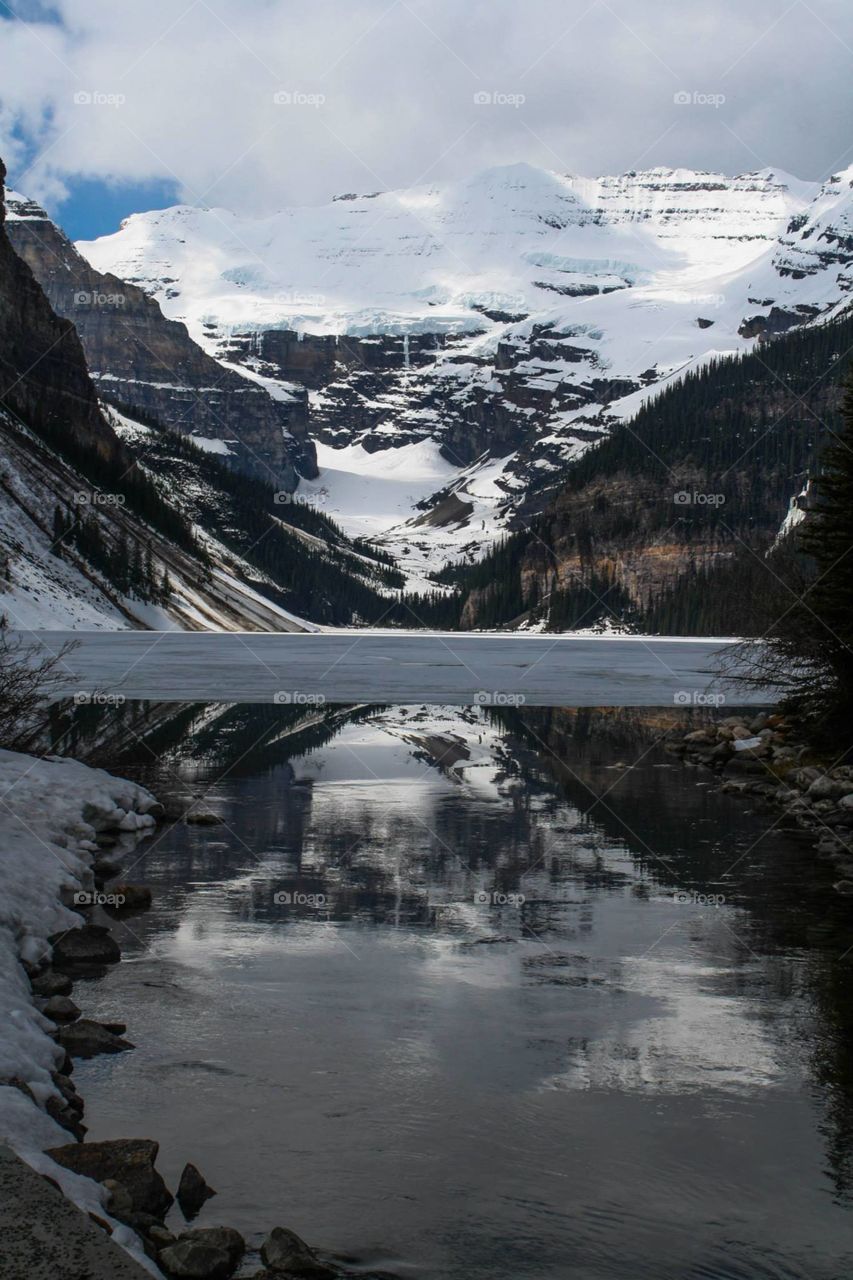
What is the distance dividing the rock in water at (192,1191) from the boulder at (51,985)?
4.85 meters

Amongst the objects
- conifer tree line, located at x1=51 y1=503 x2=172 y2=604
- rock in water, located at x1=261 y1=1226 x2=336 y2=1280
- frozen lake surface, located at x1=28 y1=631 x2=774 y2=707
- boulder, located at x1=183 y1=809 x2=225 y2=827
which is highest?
conifer tree line, located at x1=51 y1=503 x2=172 y2=604

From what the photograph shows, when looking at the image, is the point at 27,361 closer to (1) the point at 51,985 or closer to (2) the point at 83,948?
(2) the point at 83,948

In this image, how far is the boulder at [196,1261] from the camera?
27.4 feet

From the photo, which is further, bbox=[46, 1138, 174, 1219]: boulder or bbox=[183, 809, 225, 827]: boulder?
bbox=[183, 809, 225, 827]: boulder

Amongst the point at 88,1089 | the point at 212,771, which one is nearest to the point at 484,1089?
the point at 88,1089

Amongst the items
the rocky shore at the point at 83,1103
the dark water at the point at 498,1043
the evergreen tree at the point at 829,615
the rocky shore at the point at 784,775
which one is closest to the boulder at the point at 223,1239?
the rocky shore at the point at 83,1103

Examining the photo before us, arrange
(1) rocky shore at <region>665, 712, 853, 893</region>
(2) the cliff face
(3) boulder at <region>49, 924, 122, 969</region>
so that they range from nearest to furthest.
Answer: (3) boulder at <region>49, 924, 122, 969</region> < (1) rocky shore at <region>665, 712, 853, 893</region> < (2) the cliff face

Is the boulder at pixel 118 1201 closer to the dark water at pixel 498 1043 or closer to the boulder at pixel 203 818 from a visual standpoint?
the dark water at pixel 498 1043

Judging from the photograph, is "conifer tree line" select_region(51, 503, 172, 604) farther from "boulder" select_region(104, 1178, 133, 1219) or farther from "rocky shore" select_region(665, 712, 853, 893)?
"boulder" select_region(104, 1178, 133, 1219)

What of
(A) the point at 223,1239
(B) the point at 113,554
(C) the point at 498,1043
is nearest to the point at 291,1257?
(A) the point at 223,1239

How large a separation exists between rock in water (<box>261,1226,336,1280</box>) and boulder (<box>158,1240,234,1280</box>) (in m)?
0.29

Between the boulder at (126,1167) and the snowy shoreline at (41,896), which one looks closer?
the boulder at (126,1167)

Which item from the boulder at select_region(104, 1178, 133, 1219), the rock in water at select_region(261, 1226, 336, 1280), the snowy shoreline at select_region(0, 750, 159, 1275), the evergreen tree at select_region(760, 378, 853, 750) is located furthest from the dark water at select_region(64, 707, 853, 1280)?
the evergreen tree at select_region(760, 378, 853, 750)

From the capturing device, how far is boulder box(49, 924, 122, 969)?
1532 centimetres
